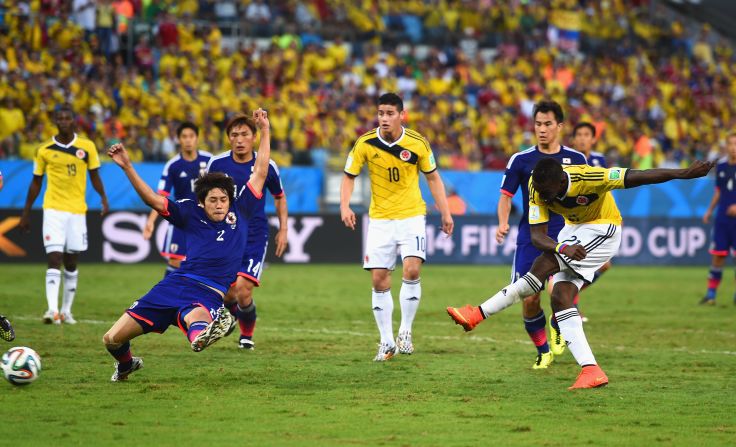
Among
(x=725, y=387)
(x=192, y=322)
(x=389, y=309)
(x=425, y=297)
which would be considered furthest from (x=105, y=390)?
(x=425, y=297)

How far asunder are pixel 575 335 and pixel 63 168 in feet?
25.1

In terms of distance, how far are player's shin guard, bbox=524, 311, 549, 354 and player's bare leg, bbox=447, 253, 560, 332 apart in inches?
46.3

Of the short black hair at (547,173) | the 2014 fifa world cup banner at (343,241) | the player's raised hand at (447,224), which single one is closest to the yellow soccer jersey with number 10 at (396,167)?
the player's raised hand at (447,224)

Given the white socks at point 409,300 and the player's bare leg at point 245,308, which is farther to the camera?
the player's bare leg at point 245,308

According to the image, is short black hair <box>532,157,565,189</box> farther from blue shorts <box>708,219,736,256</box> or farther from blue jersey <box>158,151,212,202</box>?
blue shorts <box>708,219,736,256</box>

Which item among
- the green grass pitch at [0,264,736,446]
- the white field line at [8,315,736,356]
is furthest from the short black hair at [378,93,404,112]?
the white field line at [8,315,736,356]

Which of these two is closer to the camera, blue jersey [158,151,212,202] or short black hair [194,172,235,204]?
short black hair [194,172,235,204]

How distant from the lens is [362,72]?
31703mm

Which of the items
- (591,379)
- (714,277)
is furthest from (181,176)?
(714,277)

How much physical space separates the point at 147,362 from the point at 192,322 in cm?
191

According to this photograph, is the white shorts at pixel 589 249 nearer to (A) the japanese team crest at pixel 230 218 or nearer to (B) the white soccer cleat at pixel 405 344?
(B) the white soccer cleat at pixel 405 344

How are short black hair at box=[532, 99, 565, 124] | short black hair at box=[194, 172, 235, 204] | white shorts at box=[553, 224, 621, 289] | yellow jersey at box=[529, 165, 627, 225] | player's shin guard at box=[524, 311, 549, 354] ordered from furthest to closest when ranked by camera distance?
1. short black hair at box=[532, 99, 565, 124]
2. player's shin guard at box=[524, 311, 549, 354]
3. white shorts at box=[553, 224, 621, 289]
4. short black hair at box=[194, 172, 235, 204]
5. yellow jersey at box=[529, 165, 627, 225]

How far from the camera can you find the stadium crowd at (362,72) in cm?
2584

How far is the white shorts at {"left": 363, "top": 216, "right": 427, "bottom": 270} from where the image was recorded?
11.1m
